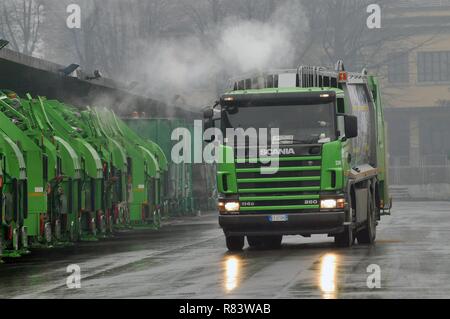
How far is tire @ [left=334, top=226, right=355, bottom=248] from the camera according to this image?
2555cm

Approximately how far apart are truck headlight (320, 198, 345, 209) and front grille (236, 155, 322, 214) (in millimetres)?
115

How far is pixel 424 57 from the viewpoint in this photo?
102 meters

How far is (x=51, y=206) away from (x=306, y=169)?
5896mm

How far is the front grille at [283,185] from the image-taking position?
80.8 feet

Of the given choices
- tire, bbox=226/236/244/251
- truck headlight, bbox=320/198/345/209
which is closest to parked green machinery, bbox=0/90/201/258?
tire, bbox=226/236/244/251

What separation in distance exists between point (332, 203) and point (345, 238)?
1331 mm

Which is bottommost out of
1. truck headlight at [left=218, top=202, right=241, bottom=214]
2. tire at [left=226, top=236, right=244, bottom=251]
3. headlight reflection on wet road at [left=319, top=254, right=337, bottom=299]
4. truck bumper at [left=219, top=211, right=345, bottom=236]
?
headlight reflection on wet road at [left=319, top=254, right=337, bottom=299]

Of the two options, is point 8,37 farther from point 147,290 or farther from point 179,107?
point 147,290

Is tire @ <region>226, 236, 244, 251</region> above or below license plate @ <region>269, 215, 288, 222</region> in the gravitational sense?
below

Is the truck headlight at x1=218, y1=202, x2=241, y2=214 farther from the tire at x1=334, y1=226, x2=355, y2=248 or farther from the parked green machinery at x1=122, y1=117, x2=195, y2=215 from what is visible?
the parked green machinery at x1=122, y1=117, x2=195, y2=215

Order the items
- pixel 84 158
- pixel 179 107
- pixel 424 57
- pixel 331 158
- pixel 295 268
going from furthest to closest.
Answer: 1. pixel 424 57
2. pixel 179 107
3. pixel 84 158
4. pixel 331 158
5. pixel 295 268

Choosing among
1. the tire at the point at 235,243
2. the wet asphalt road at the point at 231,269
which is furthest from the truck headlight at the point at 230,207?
the tire at the point at 235,243

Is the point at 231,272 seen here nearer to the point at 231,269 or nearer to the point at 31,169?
the point at 231,269
